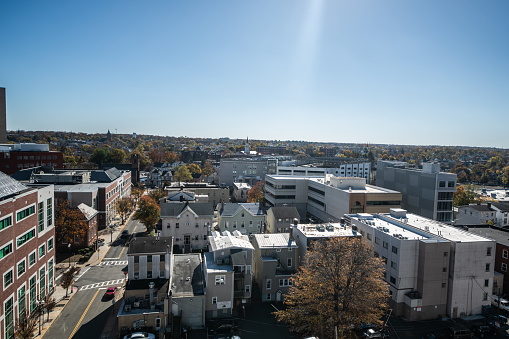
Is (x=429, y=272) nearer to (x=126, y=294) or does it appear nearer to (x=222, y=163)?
(x=126, y=294)

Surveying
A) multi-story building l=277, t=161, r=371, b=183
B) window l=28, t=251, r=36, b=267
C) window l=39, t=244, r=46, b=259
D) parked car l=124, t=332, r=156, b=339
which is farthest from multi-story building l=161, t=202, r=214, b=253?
multi-story building l=277, t=161, r=371, b=183

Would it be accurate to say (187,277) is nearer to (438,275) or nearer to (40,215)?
(40,215)

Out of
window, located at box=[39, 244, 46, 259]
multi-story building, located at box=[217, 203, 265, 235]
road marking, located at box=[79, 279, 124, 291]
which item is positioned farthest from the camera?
multi-story building, located at box=[217, 203, 265, 235]

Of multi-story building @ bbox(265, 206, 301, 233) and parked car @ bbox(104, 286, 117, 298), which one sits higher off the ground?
multi-story building @ bbox(265, 206, 301, 233)

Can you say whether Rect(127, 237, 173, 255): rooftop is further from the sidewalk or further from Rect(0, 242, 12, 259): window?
Rect(0, 242, 12, 259): window

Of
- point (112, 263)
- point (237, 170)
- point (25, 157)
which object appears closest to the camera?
point (112, 263)

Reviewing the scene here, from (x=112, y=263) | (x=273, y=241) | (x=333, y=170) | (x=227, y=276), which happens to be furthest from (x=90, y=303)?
(x=333, y=170)
